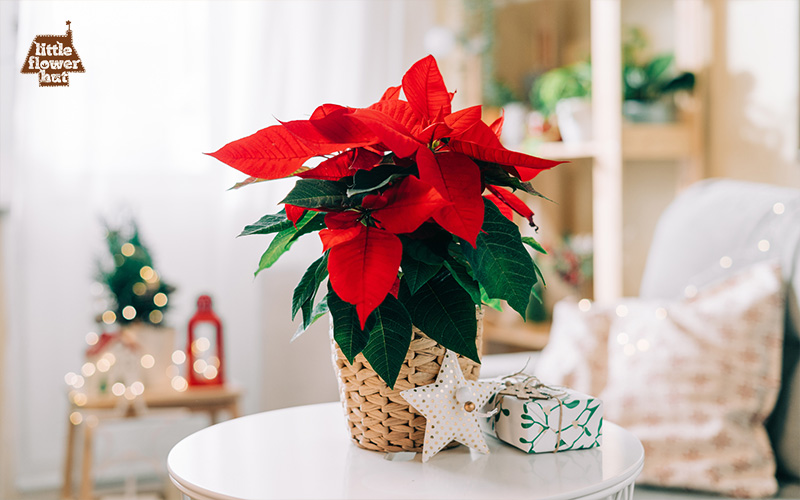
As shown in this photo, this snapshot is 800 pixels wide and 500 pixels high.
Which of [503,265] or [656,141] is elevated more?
[656,141]

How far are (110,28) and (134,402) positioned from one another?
3.29 ft

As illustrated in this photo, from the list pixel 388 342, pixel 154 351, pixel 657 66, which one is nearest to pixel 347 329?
pixel 388 342

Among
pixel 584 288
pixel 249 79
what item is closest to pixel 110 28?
pixel 249 79

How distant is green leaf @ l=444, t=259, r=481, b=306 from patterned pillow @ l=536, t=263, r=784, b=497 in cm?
74

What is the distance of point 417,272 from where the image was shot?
0.68m

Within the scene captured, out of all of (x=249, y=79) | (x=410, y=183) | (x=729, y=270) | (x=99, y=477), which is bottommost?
(x=99, y=477)

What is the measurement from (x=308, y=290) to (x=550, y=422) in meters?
0.29

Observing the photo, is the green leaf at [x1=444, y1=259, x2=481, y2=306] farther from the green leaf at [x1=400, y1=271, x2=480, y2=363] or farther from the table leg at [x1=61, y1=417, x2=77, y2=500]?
the table leg at [x1=61, y1=417, x2=77, y2=500]

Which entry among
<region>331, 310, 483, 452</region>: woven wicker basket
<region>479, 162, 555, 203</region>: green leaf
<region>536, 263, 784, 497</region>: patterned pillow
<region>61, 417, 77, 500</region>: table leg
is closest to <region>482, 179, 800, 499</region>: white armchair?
<region>536, 263, 784, 497</region>: patterned pillow

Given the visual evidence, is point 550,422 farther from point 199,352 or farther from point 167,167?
point 167,167

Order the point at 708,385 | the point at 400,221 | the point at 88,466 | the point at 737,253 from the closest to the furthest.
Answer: the point at 400,221, the point at 708,385, the point at 737,253, the point at 88,466

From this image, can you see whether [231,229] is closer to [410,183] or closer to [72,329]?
[72,329]

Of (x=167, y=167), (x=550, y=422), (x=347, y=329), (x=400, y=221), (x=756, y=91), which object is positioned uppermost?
(x=756, y=91)

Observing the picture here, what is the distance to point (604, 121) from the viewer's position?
212 centimetres
